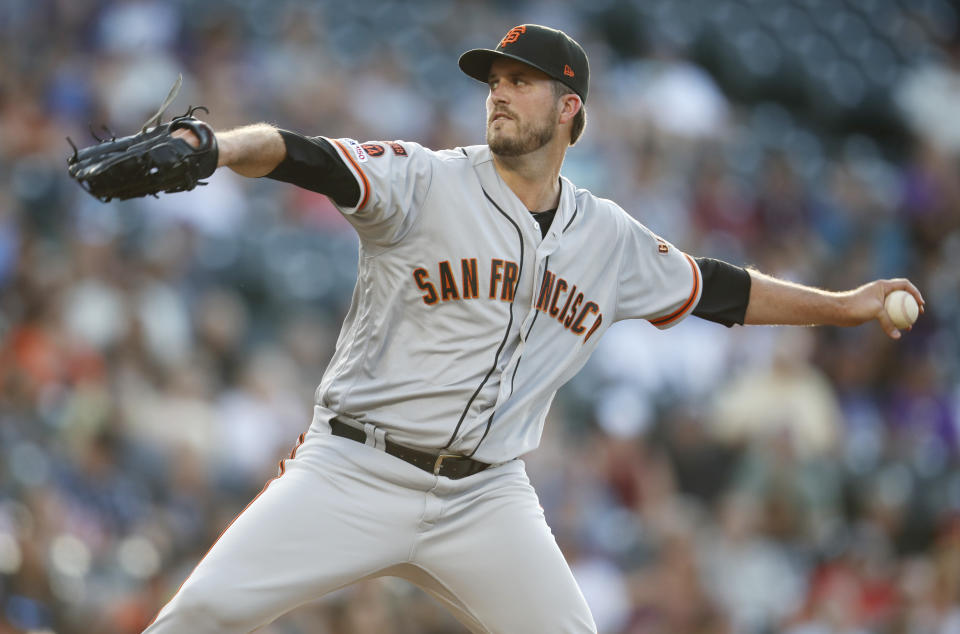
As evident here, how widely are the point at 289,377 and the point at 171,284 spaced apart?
0.86m

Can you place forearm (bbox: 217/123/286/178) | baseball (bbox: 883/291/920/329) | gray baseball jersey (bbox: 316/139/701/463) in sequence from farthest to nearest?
1. baseball (bbox: 883/291/920/329)
2. gray baseball jersey (bbox: 316/139/701/463)
3. forearm (bbox: 217/123/286/178)

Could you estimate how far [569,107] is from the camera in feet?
13.9

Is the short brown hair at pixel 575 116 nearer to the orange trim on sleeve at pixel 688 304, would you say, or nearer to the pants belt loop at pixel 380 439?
the orange trim on sleeve at pixel 688 304

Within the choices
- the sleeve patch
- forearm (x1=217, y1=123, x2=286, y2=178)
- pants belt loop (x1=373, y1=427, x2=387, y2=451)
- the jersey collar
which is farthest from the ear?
pants belt loop (x1=373, y1=427, x2=387, y2=451)

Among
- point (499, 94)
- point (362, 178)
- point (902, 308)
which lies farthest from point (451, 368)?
point (902, 308)

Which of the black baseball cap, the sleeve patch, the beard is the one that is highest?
the black baseball cap

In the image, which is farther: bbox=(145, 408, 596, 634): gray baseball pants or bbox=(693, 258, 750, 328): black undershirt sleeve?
bbox=(693, 258, 750, 328): black undershirt sleeve

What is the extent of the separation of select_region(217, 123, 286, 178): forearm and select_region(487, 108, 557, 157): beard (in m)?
0.78

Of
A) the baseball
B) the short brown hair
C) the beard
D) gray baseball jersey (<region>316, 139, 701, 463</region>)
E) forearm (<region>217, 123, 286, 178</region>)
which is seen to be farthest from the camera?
the baseball

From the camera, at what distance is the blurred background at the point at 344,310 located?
264 inches

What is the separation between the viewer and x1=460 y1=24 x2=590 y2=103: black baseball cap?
13.4ft

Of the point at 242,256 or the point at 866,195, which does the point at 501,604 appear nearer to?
the point at 242,256

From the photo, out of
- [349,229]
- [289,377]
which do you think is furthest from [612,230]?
[349,229]

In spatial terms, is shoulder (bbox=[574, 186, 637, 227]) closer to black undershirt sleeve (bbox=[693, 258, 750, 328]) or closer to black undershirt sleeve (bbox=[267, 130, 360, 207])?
black undershirt sleeve (bbox=[693, 258, 750, 328])
